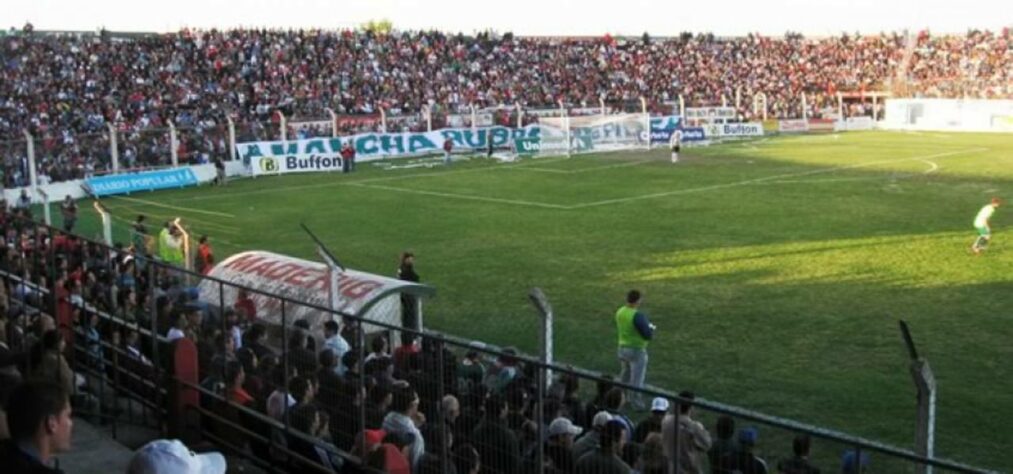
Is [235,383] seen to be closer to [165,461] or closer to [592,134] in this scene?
[165,461]

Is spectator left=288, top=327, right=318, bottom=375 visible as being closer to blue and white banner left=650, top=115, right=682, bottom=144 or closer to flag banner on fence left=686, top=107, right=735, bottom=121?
blue and white banner left=650, top=115, right=682, bottom=144

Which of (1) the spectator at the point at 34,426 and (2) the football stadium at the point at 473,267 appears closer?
(1) the spectator at the point at 34,426

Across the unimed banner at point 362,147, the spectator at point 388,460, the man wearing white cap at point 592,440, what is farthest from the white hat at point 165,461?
the unimed banner at point 362,147

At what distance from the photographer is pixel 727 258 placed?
2344cm

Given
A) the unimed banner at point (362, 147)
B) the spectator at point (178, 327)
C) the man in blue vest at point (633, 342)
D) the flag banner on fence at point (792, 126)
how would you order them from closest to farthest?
the spectator at point (178, 327)
the man in blue vest at point (633, 342)
the unimed banner at point (362, 147)
the flag banner on fence at point (792, 126)

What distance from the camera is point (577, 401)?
9.34m

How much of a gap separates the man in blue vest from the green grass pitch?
32.0 inches

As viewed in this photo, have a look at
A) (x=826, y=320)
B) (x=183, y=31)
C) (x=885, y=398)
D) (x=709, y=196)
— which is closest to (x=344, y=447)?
(x=885, y=398)

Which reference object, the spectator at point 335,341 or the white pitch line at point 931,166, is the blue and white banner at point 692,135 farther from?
the spectator at point 335,341

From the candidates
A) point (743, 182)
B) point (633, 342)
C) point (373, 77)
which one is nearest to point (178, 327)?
point (633, 342)

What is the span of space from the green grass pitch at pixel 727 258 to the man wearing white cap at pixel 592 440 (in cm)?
364

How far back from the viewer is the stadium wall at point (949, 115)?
63.5m

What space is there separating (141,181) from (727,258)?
2515 centimetres

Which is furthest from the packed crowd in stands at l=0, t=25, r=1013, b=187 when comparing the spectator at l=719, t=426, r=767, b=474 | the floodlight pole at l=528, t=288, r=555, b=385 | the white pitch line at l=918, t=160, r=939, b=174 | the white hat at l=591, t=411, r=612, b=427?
the spectator at l=719, t=426, r=767, b=474
